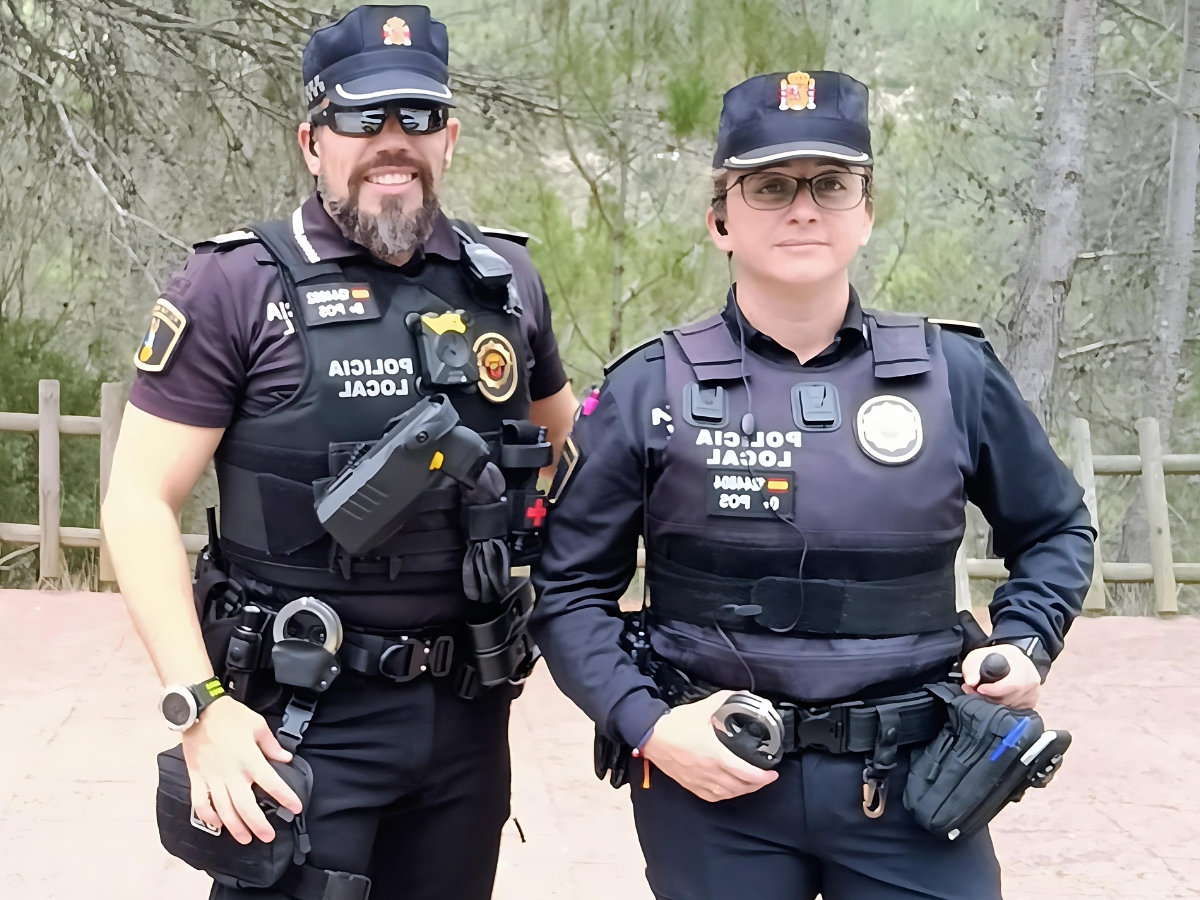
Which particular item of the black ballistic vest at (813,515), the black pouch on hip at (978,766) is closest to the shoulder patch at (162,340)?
the black ballistic vest at (813,515)

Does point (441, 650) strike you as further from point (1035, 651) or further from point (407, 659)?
point (1035, 651)

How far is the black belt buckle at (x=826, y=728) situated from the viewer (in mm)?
1668

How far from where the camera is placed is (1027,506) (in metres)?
1.79

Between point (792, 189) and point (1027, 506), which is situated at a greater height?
point (792, 189)

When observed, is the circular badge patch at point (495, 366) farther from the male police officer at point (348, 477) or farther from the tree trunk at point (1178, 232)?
the tree trunk at point (1178, 232)

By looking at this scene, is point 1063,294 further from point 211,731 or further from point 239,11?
point 211,731

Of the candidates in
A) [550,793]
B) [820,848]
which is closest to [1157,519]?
[550,793]

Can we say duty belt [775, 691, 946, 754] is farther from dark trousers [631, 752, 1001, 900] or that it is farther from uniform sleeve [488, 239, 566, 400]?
uniform sleeve [488, 239, 566, 400]

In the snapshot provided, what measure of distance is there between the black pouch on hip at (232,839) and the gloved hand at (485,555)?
404 mm

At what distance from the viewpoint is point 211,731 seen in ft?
5.91

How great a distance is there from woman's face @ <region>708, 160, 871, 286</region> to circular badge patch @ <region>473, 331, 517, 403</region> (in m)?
0.53

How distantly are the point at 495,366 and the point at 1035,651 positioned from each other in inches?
40.3

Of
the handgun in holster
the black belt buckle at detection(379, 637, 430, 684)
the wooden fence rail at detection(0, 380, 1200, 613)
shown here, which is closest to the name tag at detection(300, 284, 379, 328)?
the handgun in holster

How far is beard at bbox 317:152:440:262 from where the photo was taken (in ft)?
6.49
